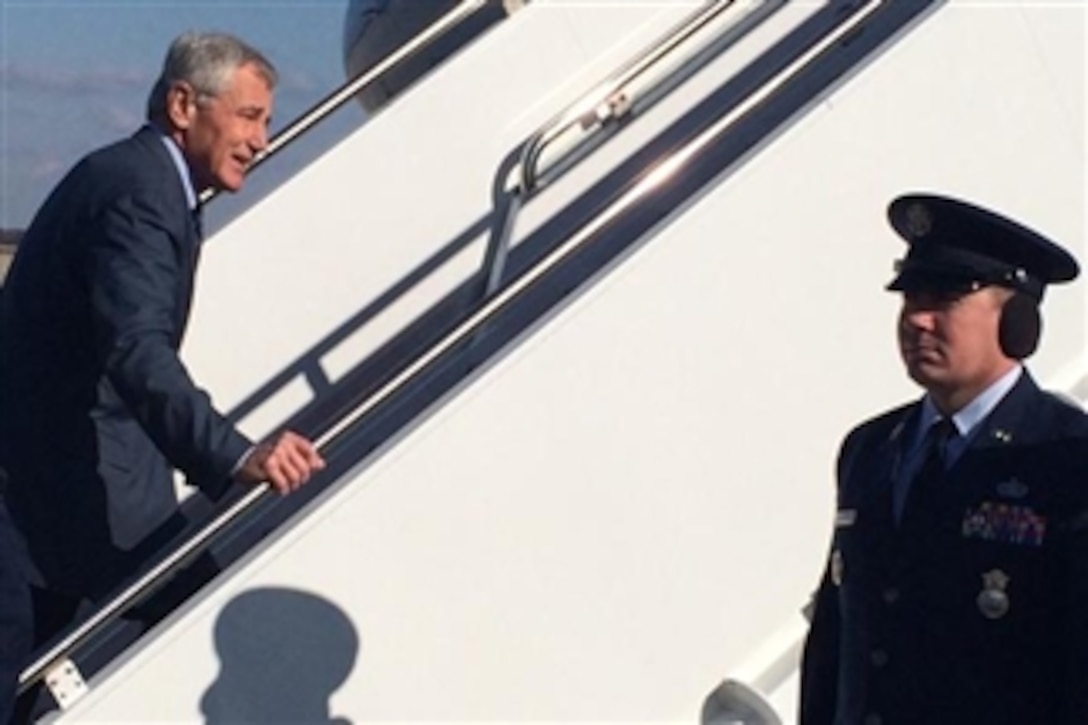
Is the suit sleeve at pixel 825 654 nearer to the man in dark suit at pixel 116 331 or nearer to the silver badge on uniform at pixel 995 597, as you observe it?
the silver badge on uniform at pixel 995 597

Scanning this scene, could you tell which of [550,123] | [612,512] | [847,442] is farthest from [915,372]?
[550,123]

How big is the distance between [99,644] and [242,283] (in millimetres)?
822

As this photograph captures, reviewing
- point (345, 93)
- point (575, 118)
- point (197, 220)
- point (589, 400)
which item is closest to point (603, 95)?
point (575, 118)

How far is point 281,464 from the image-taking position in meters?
3.04

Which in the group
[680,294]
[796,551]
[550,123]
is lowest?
[796,551]

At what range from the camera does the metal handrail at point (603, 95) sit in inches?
161

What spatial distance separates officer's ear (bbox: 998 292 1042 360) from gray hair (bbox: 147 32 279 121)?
141cm

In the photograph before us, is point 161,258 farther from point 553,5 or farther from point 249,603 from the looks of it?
point 553,5

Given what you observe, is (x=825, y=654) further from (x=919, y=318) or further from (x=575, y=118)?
(x=575, y=118)

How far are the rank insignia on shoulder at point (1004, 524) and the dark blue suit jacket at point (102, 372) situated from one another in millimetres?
1152

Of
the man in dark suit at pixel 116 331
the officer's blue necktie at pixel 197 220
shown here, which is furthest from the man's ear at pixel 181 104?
the officer's blue necktie at pixel 197 220

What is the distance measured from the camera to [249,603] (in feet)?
10.8

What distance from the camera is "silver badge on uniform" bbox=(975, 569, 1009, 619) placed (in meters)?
2.30

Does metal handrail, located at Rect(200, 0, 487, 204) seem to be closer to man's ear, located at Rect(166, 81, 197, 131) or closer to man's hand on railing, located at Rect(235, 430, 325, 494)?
man's ear, located at Rect(166, 81, 197, 131)
